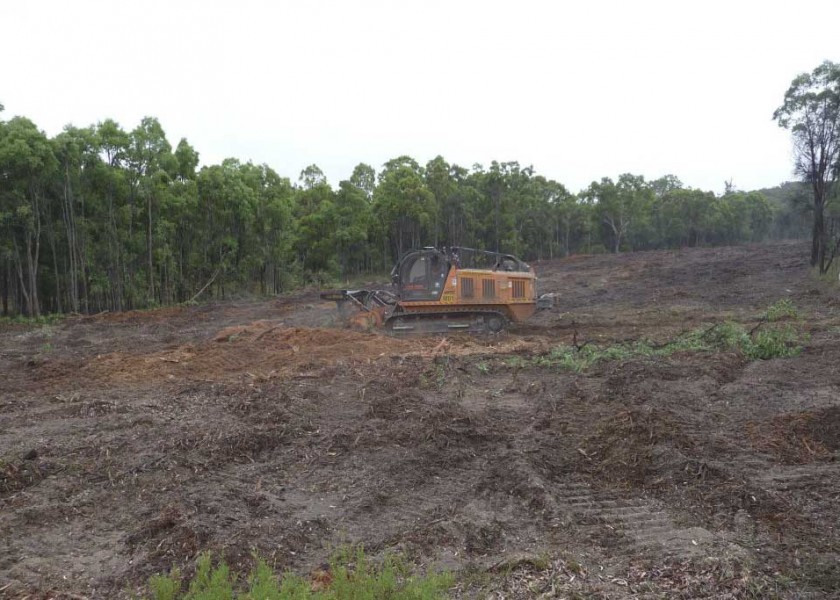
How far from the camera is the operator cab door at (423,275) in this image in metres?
14.3

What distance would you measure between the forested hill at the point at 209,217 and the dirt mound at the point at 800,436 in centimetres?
2113

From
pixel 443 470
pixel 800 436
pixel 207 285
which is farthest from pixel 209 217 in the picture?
pixel 800 436

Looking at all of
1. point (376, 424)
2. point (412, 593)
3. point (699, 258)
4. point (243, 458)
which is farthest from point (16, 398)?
point (699, 258)

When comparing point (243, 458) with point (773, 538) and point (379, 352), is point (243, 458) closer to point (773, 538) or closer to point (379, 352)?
point (773, 538)

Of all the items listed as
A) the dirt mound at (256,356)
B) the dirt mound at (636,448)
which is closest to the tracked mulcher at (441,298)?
the dirt mound at (256,356)

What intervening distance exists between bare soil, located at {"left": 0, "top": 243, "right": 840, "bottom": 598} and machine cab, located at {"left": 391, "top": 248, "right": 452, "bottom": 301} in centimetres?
287

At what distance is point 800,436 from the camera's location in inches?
247

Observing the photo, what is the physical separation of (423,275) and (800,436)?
9218 millimetres

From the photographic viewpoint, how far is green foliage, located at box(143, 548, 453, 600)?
3252mm

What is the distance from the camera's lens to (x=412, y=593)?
3.28 metres

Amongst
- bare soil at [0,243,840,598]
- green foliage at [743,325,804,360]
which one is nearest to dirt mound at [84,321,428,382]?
bare soil at [0,243,840,598]

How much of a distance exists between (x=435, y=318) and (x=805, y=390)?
324 inches

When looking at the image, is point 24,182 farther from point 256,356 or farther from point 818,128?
point 818,128

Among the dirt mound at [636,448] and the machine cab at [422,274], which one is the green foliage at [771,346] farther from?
the machine cab at [422,274]
